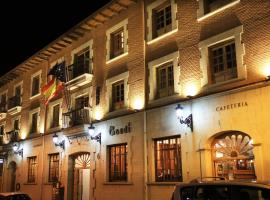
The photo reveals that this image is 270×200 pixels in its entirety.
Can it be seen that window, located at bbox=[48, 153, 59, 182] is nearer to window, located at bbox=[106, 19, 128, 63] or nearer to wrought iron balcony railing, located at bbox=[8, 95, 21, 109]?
wrought iron balcony railing, located at bbox=[8, 95, 21, 109]

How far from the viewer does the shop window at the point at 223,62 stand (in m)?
12.8

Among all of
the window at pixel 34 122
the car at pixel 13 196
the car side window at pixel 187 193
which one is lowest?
the car at pixel 13 196

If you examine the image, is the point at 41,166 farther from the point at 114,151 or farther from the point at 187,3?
the point at 187,3

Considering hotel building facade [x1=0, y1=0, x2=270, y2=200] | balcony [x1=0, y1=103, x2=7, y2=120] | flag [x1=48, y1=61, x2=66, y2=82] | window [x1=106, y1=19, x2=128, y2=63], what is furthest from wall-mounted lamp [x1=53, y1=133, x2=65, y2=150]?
balcony [x1=0, y1=103, x2=7, y2=120]

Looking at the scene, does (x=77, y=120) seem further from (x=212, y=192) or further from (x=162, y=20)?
(x=212, y=192)

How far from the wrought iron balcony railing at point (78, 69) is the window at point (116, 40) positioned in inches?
66.1

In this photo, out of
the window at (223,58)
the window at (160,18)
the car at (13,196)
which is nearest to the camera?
the window at (223,58)

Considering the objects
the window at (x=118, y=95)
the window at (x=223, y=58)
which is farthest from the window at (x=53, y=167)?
the window at (x=223, y=58)

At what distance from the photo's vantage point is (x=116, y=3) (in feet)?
58.0

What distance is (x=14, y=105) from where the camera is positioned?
27.2 metres

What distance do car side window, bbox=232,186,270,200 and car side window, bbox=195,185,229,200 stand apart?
0.19 m

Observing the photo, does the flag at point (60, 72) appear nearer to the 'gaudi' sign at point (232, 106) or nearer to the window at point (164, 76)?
the window at point (164, 76)

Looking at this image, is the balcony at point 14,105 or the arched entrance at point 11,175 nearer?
the balcony at point 14,105

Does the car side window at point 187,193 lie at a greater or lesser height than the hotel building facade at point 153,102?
lesser
